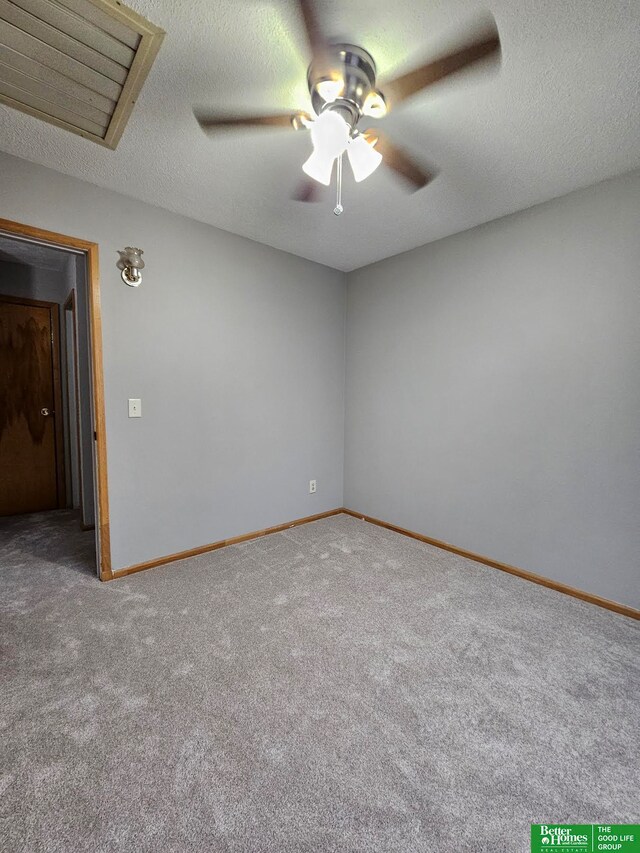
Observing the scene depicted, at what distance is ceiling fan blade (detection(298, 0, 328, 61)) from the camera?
3.69 ft

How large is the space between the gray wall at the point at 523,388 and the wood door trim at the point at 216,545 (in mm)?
684

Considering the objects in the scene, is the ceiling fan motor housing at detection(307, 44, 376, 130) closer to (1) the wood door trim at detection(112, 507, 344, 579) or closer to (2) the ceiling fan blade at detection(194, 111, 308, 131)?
(2) the ceiling fan blade at detection(194, 111, 308, 131)

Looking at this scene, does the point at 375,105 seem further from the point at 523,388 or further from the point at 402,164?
the point at 523,388

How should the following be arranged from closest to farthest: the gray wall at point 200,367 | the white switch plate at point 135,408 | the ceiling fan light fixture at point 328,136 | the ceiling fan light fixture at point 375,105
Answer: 1. the ceiling fan light fixture at point 328,136
2. the ceiling fan light fixture at point 375,105
3. the gray wall at point 200,367
4. the white switch plate at point 135,408

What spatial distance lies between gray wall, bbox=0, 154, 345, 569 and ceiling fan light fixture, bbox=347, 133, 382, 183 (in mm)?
1533

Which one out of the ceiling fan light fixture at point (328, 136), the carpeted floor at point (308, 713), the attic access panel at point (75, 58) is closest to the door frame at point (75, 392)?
the carpeted floor at point (308, 713)

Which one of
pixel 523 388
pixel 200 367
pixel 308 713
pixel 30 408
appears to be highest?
pixel 200 367

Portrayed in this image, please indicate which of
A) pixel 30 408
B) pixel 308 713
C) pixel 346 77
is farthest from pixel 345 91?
pixel 30 408

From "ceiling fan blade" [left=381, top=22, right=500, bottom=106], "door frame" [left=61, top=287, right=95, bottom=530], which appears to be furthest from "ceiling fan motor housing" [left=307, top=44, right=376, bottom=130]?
"door frame" [left=61, top=287, right=95, bottom=530]

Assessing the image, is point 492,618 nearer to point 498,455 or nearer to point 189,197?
point 498,455

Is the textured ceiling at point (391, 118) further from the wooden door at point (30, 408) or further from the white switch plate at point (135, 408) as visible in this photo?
the wooden door at point (30, 408)

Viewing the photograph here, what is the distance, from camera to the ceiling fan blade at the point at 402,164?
67.9 inches

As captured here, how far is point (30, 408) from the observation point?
12.2 ft

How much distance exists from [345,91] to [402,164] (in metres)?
0.66
